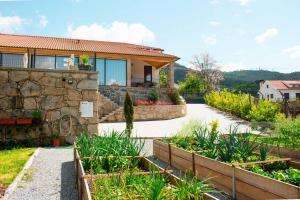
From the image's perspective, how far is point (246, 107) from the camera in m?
22.1

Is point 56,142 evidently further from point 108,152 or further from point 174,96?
point 174,96

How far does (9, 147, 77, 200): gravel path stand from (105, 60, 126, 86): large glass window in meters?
16.2

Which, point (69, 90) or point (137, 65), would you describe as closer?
point (69, 90)

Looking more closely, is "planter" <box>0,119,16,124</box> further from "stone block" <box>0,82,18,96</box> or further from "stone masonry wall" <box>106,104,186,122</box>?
"stone masonry wall" <box>106,104,186,122</box>

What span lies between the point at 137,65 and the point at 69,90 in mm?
18363

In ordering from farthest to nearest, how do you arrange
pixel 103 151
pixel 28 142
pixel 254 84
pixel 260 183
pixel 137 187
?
pixel 254 84
pixel 28 142
pixel 103 151
pixel 260 183
pixel 137 187

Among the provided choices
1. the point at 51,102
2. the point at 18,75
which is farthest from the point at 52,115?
the point at 18,75

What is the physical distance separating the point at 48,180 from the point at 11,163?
1.84 m

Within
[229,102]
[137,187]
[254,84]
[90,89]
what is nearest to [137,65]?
[229,102]

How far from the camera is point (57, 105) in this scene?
1102cm

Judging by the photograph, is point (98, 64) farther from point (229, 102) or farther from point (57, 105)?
point (57, 105)

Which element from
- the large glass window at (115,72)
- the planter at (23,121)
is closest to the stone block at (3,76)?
the planter at (23,121)

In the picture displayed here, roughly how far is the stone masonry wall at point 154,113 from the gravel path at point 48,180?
1098cm

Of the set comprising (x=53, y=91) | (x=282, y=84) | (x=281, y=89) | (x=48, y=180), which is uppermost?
(x=282, y=84)
